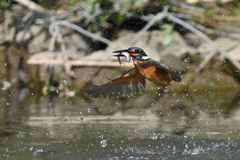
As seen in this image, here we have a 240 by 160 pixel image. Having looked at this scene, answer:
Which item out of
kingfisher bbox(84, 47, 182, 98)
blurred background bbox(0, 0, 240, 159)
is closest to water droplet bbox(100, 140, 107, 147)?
kingfisher bbox(84, 47, 182, 98)

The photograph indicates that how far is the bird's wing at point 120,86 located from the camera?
2.79 meters

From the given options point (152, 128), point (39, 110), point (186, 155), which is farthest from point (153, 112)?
point (186, 155)

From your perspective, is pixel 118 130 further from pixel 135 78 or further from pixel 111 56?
pixel 111 56

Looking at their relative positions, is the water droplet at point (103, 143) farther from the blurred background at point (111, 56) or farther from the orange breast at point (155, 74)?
the blurred background at point (111, 56)

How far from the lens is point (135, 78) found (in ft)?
9.59

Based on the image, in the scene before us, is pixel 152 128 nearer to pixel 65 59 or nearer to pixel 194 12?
pixel 65 59

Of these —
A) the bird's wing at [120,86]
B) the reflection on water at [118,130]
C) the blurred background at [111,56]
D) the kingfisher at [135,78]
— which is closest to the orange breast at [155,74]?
the kingfisher at [135,78]

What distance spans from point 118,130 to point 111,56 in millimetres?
1892

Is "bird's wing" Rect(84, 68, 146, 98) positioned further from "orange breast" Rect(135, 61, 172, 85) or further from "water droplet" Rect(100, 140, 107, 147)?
"water droplet" Rect(100, 140, 107, 147)

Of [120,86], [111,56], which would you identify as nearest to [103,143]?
[120,86]

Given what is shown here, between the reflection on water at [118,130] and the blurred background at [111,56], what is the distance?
2 centimetres

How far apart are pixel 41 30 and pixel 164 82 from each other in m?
2.79

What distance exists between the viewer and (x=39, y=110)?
390 centimetres

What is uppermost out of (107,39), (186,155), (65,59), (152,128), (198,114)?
(107,39)
